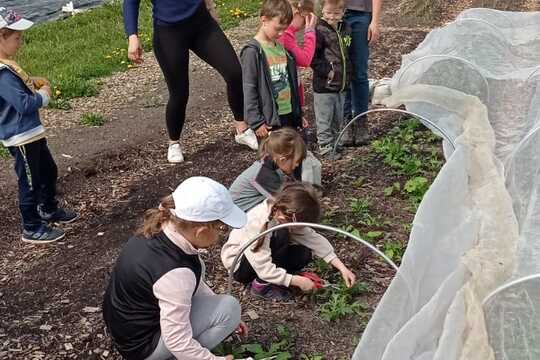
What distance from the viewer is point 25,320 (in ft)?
11.6

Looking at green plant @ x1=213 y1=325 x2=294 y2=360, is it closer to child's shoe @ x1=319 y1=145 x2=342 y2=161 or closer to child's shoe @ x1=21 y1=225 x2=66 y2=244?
child's shoe @ x1=21 y1=225 x2=66 y2=244

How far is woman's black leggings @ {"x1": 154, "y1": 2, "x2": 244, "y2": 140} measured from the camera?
474cm

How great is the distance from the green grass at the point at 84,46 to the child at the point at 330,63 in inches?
111

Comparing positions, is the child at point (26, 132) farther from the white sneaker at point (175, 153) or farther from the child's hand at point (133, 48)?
the white sneaker at point (175, 153)

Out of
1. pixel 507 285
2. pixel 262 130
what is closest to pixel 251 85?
pixel 262 130

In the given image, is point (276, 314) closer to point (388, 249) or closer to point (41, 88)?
point (388, 249)

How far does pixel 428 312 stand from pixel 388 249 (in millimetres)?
1488

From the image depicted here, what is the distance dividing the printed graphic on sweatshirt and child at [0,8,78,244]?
4.49ft

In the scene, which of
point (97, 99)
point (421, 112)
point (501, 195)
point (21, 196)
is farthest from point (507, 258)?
point (97, 99)

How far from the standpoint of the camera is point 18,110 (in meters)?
3.90

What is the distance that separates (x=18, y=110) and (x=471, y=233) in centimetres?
249

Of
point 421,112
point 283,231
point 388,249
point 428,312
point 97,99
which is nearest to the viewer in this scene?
point 428,312

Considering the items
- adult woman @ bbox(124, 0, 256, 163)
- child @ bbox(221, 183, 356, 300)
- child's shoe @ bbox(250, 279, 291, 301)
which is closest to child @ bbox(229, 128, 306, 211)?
child @ bbox(221, 183, 356, 300)

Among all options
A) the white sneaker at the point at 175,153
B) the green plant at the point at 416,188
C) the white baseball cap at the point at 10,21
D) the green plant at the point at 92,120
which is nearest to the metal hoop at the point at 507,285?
the green plant at the point at 416,188
